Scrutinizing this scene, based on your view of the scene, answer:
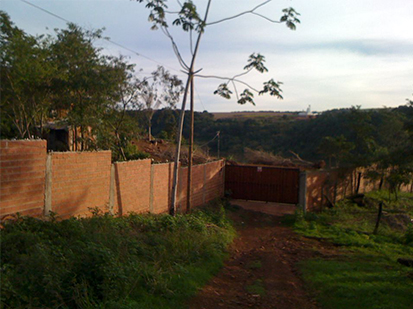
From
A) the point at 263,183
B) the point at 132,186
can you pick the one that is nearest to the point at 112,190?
the point at 132,186

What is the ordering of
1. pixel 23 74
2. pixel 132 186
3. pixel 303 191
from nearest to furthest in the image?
pixel 23 74 → pixel 132 186 → pixel 303 191

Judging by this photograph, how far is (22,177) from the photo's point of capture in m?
7.85

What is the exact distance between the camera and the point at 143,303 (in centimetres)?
580

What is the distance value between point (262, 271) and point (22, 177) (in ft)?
19.3

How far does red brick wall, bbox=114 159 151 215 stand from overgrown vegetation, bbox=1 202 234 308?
132cm

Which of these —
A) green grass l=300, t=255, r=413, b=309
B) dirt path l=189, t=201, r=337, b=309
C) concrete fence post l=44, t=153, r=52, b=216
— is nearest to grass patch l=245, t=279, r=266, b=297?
dirt path l=189, t=201, r=337, b=309

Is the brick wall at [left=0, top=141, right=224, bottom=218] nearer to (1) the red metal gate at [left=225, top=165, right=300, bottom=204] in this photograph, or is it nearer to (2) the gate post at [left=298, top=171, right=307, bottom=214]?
(1) the red metal gate at [left=225, top=165, right=300, bottom=204]

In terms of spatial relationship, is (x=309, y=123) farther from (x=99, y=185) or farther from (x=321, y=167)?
(x=99, y=185)

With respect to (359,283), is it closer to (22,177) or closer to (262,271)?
(262,271)

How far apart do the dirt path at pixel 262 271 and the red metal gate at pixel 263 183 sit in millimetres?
2662

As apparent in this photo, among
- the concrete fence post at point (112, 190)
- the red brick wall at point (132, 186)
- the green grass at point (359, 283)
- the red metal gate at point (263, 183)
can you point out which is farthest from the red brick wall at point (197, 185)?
the green grass at point (359, 283)

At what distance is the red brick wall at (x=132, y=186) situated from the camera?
436 inches

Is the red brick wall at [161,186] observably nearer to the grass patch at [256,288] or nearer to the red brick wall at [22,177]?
the red brick wall at [22,177]

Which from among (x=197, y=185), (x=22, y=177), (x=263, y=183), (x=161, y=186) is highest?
(x=22, y=177)
